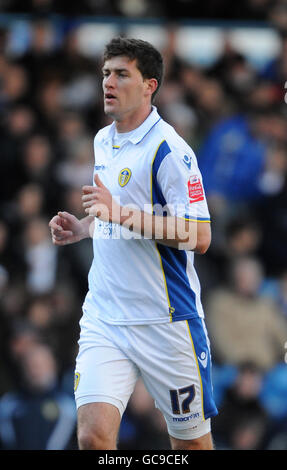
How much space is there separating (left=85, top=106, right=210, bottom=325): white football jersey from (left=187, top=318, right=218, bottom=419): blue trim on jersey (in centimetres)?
7

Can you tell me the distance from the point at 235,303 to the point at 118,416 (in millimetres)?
4446

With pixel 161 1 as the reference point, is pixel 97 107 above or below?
below

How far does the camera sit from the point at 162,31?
1143cm

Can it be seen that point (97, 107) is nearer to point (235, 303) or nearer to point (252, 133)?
point (252, 133)

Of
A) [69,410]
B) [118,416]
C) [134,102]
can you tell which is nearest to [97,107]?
[69,410]

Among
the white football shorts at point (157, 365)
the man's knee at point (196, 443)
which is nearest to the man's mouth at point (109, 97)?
the white football shorts at point (157, 365)

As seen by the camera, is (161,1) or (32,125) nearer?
(32,125)

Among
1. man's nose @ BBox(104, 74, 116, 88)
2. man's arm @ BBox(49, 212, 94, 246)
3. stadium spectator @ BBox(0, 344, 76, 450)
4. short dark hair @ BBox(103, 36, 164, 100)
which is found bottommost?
stadium spectator @ BBox(0, 344, 76, 450)

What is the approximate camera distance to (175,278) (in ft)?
17.4

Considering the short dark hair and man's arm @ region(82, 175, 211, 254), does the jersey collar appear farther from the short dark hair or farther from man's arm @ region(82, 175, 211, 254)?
man's arm @ region(82, 175, 211, 254)

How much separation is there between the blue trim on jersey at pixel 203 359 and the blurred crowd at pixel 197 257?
264 centimetres

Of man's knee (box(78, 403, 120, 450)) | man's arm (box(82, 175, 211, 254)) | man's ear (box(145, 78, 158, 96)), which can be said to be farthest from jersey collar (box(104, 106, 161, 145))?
man's knee (box(78, 403, 120, 450))

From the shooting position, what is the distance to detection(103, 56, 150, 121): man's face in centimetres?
536

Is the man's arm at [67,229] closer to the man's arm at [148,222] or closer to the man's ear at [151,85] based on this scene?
the man's arm at [148,222]
